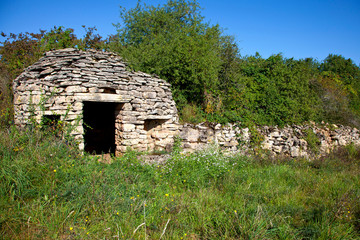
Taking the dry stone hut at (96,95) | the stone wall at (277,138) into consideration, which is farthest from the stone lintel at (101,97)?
the stone wall at (277,138)

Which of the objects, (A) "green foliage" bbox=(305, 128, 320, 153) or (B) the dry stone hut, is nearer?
(B) the dry stone hut

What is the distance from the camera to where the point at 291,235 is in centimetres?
310

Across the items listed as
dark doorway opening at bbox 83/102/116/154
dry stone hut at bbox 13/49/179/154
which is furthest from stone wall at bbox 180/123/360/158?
dark doorway opening at bbox 83/102/116/154

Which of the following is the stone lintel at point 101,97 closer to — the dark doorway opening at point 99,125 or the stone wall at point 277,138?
the stone wall at point 277,138

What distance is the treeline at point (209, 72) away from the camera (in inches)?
316

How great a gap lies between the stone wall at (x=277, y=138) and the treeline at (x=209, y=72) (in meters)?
0.42

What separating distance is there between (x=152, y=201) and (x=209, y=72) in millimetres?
5471

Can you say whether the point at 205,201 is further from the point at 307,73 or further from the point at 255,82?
the point at 307,73

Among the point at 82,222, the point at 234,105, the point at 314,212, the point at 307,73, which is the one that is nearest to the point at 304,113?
the point at 307,73

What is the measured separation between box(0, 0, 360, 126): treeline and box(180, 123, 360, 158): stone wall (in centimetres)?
42

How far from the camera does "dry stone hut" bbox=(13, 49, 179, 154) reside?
227 inches

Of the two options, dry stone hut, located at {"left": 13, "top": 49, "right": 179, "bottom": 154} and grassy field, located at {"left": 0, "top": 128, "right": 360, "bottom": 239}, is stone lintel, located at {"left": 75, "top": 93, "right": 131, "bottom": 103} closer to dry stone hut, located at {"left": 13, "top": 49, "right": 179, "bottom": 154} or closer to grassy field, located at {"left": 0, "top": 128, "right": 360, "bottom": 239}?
dry stone hut, located at {"left": 13, "top": 49, "right": 179, "bottom": 154}

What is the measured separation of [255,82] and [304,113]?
9.20 feet

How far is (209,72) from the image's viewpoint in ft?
26.2
